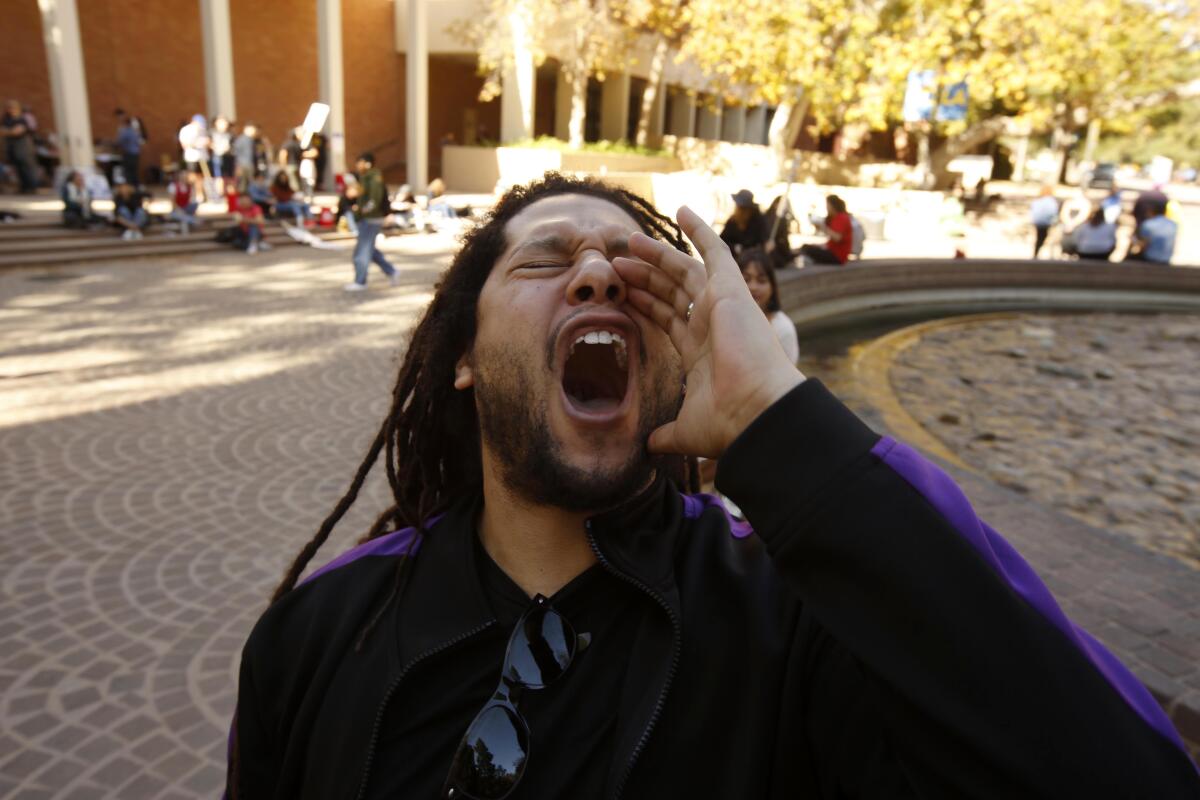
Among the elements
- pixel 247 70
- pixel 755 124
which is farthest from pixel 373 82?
pixel 755 124

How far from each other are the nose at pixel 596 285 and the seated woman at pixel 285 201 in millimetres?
18740

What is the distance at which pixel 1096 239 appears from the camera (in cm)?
1742

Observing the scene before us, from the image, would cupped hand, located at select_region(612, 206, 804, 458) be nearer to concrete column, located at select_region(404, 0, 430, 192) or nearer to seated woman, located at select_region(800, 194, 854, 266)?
seated woman, located at select_region(800, 194, 854, 266)

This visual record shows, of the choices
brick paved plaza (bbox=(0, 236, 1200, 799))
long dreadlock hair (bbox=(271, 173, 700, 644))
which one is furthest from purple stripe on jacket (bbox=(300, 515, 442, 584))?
brick paved plaza (bbox=(0, 236, 1200, 799))

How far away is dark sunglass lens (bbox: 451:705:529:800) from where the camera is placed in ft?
4.96

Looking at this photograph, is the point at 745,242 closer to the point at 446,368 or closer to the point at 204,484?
the point at 204,484

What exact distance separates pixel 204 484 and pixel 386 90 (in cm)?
2721

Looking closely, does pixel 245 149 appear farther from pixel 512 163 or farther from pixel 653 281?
pixel 653 281

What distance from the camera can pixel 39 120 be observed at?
21.4 metres

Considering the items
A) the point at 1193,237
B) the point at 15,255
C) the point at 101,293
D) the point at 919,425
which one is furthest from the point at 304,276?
the point at 1193,237

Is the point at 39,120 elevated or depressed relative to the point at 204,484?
elevated

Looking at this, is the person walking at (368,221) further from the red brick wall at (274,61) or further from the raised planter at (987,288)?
the red brick wall at (274,61)

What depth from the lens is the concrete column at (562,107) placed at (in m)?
34.5

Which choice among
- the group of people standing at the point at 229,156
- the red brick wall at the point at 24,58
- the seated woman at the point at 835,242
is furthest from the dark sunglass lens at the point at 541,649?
the red brick wall at the point at 24,58
